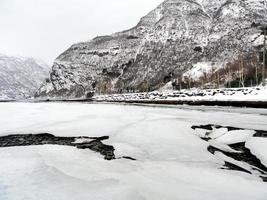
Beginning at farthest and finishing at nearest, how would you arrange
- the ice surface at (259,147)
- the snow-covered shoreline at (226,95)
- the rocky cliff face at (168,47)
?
the rocky cliff face at (168,47)
the snow-covered shoreline at (226,95)
the ice surface at (259,147)

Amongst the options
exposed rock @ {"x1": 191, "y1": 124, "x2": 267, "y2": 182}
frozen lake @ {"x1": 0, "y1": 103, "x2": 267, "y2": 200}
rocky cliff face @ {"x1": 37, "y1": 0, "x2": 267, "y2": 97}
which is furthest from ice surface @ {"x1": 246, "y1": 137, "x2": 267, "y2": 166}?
rocky cliff face @ {"x1": 37, "y1": 0, "x2": 267, "y2": 97}

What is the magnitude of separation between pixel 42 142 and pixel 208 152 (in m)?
5.79

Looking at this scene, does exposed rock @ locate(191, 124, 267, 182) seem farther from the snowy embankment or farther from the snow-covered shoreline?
the snow-covered shoreline

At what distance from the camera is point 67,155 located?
898 cm

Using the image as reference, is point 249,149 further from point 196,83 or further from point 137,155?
point 196,83

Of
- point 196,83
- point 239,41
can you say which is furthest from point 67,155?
point 239,41

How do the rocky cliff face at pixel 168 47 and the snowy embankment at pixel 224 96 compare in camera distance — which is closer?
the snowy embankment at pixel 224 96

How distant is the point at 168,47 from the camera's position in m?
160

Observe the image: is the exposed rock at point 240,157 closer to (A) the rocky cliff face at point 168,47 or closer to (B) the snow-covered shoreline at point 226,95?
(B) the snow-covered shoreline at point 226,95

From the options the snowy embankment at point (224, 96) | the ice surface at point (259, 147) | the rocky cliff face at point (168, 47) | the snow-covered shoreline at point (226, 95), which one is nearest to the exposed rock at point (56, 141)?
the ice surface at point (259, 147)

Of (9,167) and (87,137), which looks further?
(87,137)

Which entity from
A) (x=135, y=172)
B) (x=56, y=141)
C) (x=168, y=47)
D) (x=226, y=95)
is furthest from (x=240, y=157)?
(x=168, y=47)

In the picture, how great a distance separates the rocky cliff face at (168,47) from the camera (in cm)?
13762

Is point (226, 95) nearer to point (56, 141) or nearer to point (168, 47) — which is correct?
point (56, 141)
